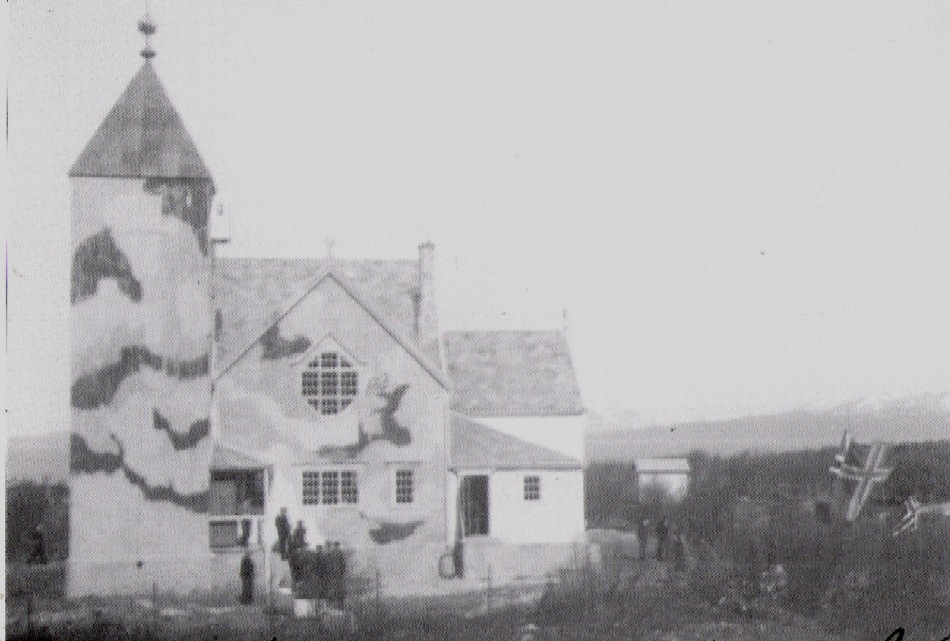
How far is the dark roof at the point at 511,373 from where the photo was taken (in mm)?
5523

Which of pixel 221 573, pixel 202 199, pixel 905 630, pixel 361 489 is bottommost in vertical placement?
pixel 905 630

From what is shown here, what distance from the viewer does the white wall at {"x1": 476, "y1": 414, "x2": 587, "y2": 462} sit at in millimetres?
5543

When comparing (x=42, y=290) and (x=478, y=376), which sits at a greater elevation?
(x=42, y=290)

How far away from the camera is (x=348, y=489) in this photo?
536 centimetres

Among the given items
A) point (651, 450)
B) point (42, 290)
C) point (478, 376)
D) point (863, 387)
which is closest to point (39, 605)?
point (42, 290)

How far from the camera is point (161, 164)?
17.6 feet

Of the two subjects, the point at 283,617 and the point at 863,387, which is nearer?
the point at 283,617

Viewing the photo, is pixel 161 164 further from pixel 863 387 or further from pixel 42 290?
pixel 863 387

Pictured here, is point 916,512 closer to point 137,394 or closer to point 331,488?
point 331,488

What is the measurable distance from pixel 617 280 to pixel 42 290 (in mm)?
2616

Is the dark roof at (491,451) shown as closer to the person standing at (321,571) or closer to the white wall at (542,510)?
the white wall at (542,510)

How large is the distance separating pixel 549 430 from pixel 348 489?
0.99m

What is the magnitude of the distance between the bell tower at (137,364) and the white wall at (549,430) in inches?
53.8

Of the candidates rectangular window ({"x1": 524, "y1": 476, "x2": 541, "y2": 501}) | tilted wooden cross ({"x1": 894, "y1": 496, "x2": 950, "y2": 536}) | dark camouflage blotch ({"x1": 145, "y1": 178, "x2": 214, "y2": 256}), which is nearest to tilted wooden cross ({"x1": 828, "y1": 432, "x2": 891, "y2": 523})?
tilted wooden cross ({"x1": 894, "y1": 496, "x2": 950, "y2": 536})
